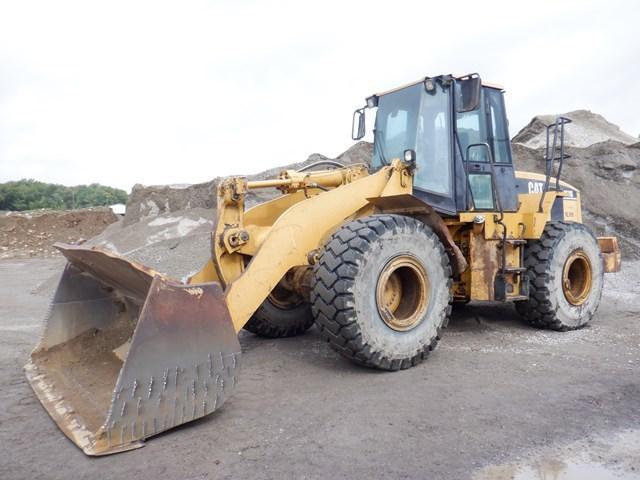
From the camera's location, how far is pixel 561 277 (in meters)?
5.98

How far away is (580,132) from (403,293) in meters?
13.0

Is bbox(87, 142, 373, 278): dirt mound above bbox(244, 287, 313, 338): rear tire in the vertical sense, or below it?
above

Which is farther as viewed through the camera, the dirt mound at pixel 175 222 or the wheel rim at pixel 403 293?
the dirt mound at pixel 175 222

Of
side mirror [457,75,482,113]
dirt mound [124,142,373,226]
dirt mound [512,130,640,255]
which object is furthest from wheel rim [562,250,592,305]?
dirt mound [124,142,373,226]

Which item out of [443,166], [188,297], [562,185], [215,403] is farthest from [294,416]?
[562,185]

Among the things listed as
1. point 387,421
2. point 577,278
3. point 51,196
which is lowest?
point 387,421

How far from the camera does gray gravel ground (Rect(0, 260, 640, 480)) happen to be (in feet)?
9.46

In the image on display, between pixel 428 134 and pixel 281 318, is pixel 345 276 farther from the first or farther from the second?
pixel 428 134

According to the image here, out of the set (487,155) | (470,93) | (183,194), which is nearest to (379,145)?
(487,155)

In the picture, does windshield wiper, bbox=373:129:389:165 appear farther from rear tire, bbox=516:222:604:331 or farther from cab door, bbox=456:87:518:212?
rear tire, bbox=516:222:604:331

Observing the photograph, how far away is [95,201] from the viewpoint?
5928cm

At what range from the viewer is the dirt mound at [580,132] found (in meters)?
14.7

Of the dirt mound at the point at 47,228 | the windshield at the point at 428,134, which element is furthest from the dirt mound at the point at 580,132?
the dirt mound at the point at 47,228

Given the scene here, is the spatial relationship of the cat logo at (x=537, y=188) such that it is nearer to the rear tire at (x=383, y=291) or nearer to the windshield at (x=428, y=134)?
the windshield at (x=428, y=134)
